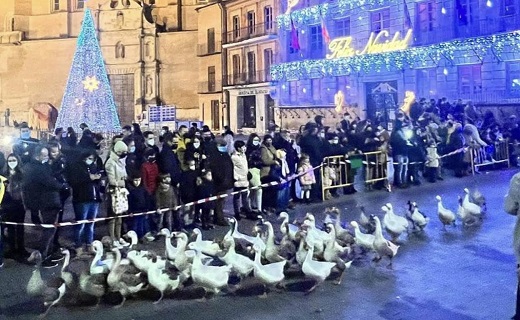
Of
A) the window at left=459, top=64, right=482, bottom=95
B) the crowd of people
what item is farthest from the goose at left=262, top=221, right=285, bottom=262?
the window at left=459, top=64, right=482, bottom=95

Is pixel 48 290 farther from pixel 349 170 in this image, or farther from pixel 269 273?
pixel 349 170

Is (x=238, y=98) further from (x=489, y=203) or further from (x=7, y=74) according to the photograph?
(x=489, y=203)

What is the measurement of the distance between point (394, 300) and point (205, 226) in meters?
5.28

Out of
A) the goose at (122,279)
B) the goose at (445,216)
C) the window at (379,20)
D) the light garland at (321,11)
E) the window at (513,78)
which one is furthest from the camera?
the light garland at (321,11)

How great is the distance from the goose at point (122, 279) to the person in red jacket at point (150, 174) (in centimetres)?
339

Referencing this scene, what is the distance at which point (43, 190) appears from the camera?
9.38 metres

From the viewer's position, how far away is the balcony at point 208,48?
47.5 metres

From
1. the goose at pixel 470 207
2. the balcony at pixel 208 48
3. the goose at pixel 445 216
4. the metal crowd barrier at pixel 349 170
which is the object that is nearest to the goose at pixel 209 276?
the goose at pixel 445 216

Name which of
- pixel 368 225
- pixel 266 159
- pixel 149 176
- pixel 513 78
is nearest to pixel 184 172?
pixel 149 176

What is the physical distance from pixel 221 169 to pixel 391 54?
736 inches

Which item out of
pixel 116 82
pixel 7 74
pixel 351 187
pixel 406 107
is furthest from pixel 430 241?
pixel 7 74

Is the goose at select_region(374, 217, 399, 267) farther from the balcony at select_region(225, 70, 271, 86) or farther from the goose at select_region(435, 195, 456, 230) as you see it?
the balcony at select_region(225, 70, 271, 86)

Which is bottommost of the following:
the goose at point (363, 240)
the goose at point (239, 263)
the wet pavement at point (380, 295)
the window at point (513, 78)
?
the wet pavement at point (380, 295)

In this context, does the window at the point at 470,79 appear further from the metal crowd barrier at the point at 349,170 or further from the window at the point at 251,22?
the window at the point at 251,22
